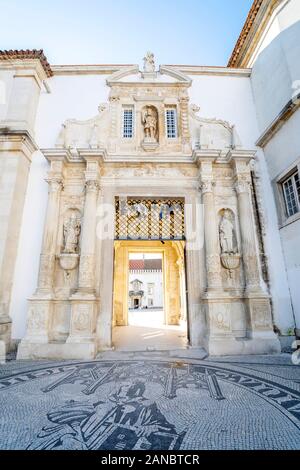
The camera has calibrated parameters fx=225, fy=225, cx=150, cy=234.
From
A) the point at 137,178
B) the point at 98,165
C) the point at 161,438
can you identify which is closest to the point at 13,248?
the point at 98,165

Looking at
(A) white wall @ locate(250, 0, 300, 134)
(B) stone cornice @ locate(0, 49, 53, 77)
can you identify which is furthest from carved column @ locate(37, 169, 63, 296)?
(A) white wall @ locate(250, 0, 300, 134)

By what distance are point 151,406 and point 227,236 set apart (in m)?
4.71

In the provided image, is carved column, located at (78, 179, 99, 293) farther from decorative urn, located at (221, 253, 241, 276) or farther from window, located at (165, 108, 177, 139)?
decorative urn, located at (221, 253, 241, 276)

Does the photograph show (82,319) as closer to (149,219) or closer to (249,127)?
(149,219)

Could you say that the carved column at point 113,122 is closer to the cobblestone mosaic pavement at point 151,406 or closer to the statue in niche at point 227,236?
the statue in niche at point 227,236

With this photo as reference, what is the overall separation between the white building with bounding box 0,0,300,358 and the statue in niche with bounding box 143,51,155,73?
0.06 meters

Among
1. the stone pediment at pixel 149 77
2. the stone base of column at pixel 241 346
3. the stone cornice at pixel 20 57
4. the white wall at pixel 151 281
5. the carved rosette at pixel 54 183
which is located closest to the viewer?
the stone base of column at pixel 241 346

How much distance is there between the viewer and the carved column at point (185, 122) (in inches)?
293

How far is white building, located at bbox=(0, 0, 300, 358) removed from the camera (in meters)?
5.81

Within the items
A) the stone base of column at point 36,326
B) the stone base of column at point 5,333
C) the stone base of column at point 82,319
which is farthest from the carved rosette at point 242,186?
the stone base of column at point 5,333

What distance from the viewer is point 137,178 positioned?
22.8 ft

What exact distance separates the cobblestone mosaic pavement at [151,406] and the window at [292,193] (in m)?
4.12

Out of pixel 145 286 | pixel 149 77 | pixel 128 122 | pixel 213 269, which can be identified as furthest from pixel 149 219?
pixel 145 286
